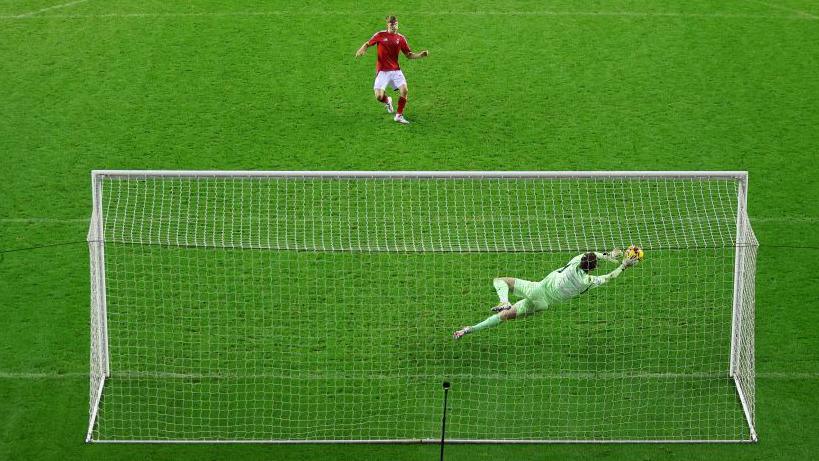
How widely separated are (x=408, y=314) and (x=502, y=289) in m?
1.02

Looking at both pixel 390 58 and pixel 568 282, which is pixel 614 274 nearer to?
pixel 568 282

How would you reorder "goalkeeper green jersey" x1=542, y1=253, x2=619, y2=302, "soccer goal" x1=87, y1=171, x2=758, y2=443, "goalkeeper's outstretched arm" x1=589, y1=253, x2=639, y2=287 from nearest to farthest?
"soccer goal" x1=87, y1=171, x2=758, y2=443 → "goalkeeper's outstretched arm" x1=589, y1=253, x2=639, y2=287 → "goalkeeper green jersey" x1=542, y1=253, x2=619, y2=302

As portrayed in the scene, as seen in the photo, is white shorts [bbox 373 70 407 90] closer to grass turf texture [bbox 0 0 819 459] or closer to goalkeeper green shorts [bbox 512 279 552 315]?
grass turf texture [bbox 0 0 819 459]

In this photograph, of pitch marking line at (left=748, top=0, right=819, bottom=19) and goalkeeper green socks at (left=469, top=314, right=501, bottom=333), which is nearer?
goalkeeper green socks at (left=469, top=314, right=501, bottom=333)

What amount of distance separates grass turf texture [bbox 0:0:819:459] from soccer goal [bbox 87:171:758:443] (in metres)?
0.52

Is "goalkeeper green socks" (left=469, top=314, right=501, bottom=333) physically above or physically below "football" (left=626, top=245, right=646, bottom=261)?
below

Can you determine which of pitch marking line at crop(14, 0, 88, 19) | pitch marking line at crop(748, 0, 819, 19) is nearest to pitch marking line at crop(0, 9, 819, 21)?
pitch marking line at crop(14, 0, 88, 19)

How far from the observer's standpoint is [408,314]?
1156 centimetres

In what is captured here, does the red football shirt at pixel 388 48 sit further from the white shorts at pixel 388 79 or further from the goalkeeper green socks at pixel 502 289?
the goalkeeper green socks at pixel 502 289

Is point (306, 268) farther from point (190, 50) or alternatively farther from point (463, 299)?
point (190, 50)

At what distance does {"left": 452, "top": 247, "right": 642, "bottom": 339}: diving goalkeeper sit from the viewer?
10883 millimetres

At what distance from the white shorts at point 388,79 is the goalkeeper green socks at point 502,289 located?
13.8 ft

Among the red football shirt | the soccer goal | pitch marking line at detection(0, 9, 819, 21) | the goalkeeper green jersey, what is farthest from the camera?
pitch marking line at detection(0, 9, 819, 21)

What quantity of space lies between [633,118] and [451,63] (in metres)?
2.65
